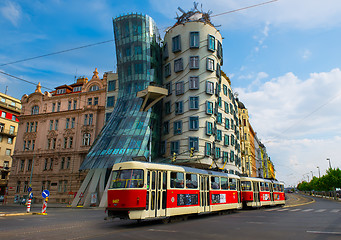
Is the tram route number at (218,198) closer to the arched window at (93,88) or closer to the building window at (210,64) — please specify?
the building window at (210,64)

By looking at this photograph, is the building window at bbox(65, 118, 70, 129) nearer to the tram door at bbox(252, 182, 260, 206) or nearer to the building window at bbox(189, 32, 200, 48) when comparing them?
the building window at bbox(189, 32, 200, 48)

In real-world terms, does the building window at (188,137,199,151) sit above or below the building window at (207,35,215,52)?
below

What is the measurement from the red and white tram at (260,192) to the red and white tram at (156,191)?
9.27 m

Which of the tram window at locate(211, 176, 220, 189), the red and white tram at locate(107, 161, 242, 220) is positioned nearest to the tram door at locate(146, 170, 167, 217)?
the red and white tram at locate(107, 161, 242, 220)

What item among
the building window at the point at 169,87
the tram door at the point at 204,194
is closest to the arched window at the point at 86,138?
the building window at the point at 169,87

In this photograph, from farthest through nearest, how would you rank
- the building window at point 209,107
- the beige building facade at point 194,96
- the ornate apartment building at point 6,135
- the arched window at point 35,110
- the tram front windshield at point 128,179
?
the ornate apartment building at point 6,135
the arched window at point 35,110
the building window at point 209,107
the beige building facade at point 194,96
the tram front windshield at point 128,179

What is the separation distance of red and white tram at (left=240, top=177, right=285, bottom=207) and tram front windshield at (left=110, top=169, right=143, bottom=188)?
16760mm

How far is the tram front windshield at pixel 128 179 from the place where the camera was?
13.8 m

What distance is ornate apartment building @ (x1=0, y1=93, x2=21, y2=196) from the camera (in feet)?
208

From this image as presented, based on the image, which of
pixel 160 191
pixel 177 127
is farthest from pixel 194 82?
pixel 160 191

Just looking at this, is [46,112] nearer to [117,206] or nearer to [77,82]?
[77,82]

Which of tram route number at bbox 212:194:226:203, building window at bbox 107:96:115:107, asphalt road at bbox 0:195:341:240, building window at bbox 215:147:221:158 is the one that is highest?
building window at bbox 107:96:115:107

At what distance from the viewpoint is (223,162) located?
1804 inches

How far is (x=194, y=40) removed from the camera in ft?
143
